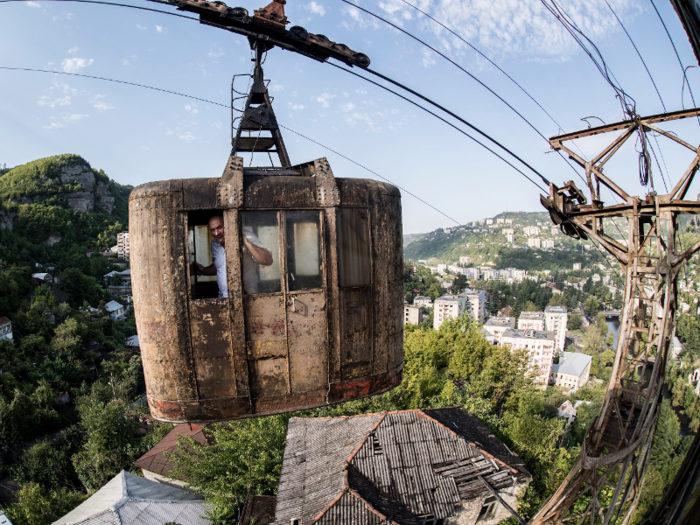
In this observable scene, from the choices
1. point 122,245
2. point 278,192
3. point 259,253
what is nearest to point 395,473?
point 259,253

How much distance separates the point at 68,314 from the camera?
49594mm

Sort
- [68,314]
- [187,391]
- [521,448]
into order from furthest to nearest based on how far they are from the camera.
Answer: [68,314] → [521,448] → [187,391]

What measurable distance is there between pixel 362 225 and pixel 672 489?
2681 mm

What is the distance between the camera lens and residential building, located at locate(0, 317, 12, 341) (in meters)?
40.8

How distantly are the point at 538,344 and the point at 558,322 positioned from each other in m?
20.3

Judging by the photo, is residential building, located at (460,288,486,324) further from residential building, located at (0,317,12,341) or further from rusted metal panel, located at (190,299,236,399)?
rusted metal panel, located at (190,299,236,399)

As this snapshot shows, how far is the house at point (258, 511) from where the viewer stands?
12.8 metres

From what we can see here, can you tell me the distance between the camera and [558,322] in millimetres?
74000

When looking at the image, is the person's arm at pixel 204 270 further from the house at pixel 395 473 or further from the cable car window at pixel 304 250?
the house at pixel 395 473

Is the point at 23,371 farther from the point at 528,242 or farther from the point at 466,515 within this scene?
the point at 528,242

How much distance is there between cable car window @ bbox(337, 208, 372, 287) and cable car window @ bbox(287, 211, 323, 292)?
20 centimetres

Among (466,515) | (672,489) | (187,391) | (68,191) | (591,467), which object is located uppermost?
(68,191)

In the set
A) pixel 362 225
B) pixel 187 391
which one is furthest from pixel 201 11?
pixel 187 391

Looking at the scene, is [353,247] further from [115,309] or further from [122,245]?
[122,245]
